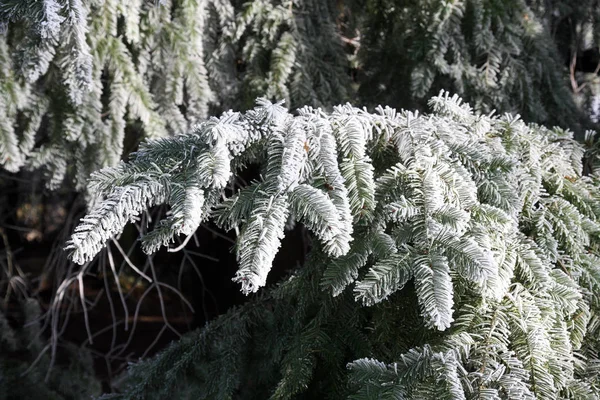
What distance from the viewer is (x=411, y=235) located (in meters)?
1.10

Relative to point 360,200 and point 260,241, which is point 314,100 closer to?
point 360,200

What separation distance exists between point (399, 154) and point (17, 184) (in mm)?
3676

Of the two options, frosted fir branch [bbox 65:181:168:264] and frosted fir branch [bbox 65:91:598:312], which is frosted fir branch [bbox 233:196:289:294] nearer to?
frosted fir branch [bbox 65:91:598:312]

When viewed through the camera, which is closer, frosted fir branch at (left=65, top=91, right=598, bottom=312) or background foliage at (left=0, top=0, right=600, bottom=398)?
frosted fir branch at (left=65, top=91, right=598, bottom=312)

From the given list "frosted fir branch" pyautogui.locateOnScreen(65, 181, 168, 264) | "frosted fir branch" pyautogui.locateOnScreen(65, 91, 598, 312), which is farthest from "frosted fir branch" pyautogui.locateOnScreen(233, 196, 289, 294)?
"frosted fir branch" pyautogui.locateOnScreen(65, 181, 168, 264)

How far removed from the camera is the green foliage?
1.01m

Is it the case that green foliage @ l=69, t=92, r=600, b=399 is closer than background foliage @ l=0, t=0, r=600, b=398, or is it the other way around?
green foliage @ l=69, t=92, r=600, b=399

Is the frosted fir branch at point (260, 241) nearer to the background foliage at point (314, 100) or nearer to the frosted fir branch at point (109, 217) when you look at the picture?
the background foliage at point (314, 100)

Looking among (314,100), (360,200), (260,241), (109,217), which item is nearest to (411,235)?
(360,200)

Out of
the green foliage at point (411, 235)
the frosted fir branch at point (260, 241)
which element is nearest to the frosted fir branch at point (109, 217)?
the green foliage at point (411, 235)

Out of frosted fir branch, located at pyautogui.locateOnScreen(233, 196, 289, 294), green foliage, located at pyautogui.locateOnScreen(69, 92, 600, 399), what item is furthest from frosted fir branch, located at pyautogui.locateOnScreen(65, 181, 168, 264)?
frosted fir branch, located at pyautogui.locateOnScreen(233, 196, 289, 294)

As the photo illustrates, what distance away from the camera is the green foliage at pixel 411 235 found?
1.01 metres

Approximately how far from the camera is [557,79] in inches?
94.8

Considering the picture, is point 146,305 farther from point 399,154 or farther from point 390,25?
point 399,154
